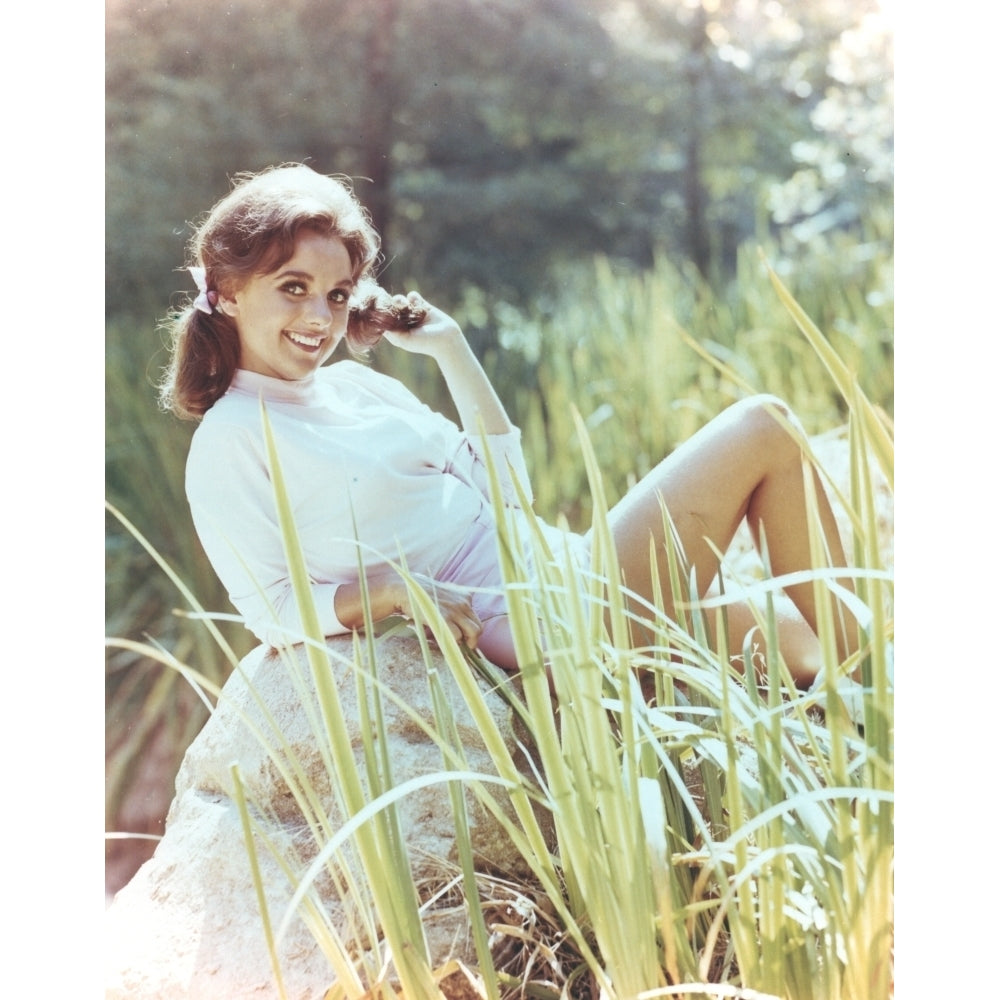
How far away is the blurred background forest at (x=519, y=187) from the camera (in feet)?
6.77

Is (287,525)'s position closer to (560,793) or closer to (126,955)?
(560,793)

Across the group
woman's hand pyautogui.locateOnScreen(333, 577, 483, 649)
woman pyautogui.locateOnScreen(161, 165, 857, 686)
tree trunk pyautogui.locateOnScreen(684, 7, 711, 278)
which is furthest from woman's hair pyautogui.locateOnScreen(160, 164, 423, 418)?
tree trunk pyautogui.locateOnScreen(684, 7, 711, 278)

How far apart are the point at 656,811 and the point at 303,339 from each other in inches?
40.0

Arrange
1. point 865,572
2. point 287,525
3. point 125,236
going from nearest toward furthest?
point 865,572 < point 287,525 < point 125,236

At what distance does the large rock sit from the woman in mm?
118

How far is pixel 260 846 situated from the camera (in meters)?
1.96

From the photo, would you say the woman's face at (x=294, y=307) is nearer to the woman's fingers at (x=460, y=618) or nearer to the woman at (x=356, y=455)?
the woman at (x=356, y=455)

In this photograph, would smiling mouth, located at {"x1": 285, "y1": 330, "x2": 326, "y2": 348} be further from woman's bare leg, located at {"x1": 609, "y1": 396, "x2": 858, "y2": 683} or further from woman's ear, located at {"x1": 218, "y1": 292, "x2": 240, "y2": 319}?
woman's bare leg, located at {"x1": 609, "y1": 396, "x2": 858, "y2": 683}

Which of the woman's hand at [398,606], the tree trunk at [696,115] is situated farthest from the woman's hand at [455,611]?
the tree trunk at [696,115]

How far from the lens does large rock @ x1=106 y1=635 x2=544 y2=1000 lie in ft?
6.31

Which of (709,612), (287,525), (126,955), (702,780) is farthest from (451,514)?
(126,955)

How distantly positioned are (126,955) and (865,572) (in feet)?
4.65

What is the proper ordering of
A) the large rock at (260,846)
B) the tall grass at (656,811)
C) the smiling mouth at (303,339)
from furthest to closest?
the smiling mouth at (303,339)
the large rock at (260,846)
the tall grass at (656,811)

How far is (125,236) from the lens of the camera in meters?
2.11
